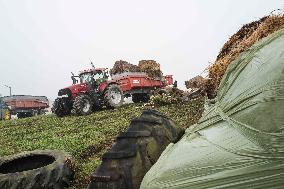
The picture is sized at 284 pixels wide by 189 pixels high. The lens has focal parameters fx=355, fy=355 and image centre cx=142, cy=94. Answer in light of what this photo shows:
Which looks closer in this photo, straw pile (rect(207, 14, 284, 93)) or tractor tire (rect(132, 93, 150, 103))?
straw pile (rect(207, 14, 284, 93))

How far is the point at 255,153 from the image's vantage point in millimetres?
1502

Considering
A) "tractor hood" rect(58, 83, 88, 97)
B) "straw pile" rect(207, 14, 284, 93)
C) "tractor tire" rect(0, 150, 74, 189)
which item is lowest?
"tractor tire" rect(0, 150, 74, 189)

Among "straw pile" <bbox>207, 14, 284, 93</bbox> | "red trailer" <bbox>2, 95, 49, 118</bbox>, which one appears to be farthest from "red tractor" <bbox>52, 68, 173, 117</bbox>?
"red trailer" <bbox>2, 95, 49, 118</bbox>

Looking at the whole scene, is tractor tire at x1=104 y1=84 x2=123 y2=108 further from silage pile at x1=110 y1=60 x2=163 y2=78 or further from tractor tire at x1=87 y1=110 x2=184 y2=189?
tractor tire at x1=87 y1=110 x2=184 y2=189

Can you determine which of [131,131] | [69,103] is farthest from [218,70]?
[69,103]

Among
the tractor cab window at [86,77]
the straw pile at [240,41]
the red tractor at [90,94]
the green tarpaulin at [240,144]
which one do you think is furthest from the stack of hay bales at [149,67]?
the green tarpaulin at [240,144]

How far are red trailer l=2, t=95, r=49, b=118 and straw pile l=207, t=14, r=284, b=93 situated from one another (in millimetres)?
29600

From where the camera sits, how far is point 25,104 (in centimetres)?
3441

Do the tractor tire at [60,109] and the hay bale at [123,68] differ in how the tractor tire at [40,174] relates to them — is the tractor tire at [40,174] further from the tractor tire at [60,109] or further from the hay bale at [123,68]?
the hay bale at [123,68]

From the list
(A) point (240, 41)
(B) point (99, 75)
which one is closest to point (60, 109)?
(B) point (99, 75)

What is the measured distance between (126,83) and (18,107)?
16.2 m

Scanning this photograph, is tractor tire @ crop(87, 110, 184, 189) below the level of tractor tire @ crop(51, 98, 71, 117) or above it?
below

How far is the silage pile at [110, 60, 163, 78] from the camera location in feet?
76.8

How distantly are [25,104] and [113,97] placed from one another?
19.6 metres
